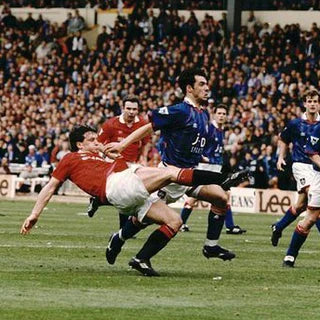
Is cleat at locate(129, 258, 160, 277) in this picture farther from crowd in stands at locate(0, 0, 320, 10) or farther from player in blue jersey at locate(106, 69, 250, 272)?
crowd in stands at locate(0, 0, 320, 10)

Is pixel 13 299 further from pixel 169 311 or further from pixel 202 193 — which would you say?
pixel 202 193

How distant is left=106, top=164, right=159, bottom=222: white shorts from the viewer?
13336 millimetres

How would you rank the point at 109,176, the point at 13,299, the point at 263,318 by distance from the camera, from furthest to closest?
the point at 109,176
the point at 13,299
the point at 263,318

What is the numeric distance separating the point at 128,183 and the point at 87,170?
2.39 ft

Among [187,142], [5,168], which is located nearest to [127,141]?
[187,142]

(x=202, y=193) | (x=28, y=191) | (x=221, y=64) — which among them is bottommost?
(x=28, y=191)

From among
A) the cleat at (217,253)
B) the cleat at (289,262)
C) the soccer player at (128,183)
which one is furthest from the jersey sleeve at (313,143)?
the soccer player at (128,183)

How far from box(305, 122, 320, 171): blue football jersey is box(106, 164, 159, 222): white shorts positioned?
3390mm

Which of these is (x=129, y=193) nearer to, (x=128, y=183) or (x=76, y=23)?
(x=128, y=183)

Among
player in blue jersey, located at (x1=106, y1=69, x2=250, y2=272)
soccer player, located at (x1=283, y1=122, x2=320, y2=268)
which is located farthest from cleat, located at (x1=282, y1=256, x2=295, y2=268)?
player in blue jersey, located at (x1=106, y1=69, x2=250, y2=272)

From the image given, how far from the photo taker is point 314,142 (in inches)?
653

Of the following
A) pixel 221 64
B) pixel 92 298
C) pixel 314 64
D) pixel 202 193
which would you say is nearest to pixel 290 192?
pixel 314 64

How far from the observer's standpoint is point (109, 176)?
44.9 feet

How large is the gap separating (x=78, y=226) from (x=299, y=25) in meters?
19.0
